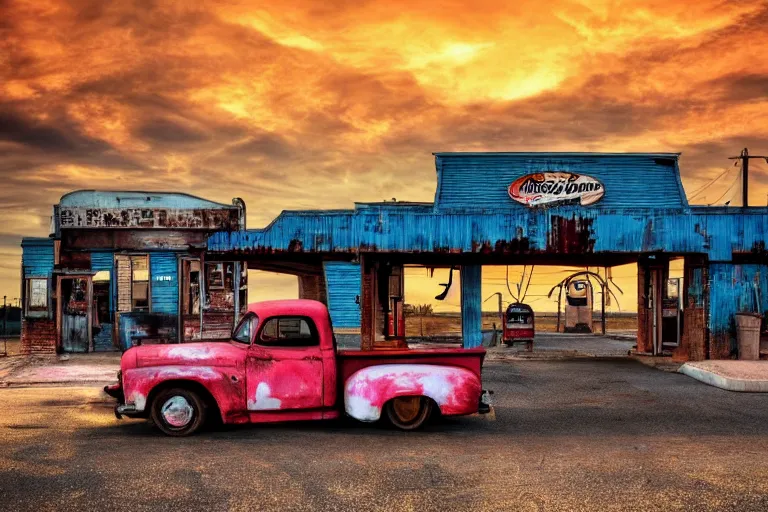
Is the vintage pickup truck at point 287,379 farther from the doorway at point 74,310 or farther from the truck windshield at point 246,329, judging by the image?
the doorway at point 74,310

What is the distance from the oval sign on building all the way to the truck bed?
12357 mm

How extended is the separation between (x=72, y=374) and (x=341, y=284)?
862 centimetres

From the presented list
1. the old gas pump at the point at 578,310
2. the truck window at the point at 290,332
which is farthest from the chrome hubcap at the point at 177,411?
the old gas pump at the point at 578,310

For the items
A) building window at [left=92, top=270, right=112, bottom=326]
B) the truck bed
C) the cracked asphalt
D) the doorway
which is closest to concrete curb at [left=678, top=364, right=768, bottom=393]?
the cracked asphalt

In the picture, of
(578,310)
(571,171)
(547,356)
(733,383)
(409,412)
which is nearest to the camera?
(409,412)

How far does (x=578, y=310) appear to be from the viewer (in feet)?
128

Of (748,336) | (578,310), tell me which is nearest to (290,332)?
(748,336)

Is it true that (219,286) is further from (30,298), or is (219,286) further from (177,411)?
(177,411)

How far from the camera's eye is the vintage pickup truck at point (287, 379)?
10.7 meters

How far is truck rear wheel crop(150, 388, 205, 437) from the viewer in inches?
422

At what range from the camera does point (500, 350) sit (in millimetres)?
25172

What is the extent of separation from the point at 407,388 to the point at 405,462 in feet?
6.02

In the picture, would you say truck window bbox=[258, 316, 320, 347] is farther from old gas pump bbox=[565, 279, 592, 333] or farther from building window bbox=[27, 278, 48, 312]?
old gas pump bbox=[565, 279, 592, 333]

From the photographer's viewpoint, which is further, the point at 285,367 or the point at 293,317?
the point at 293,317
